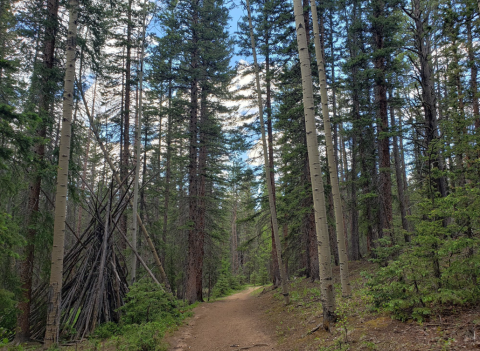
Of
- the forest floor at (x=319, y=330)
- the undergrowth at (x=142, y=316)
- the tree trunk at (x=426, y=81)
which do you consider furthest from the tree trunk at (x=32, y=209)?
the tree trunk at (x=426, y=81)

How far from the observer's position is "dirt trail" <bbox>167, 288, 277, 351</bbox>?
21.9 feet

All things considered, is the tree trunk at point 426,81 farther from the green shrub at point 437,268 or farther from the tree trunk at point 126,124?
the tree trunk at point 126,124

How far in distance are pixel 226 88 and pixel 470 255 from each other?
16.3 m

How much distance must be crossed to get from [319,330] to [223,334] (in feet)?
11.1

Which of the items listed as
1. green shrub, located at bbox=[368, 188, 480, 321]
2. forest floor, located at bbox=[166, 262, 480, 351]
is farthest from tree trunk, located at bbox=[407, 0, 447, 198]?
forest floor, located at bbox=[166, 262, 480, 351]

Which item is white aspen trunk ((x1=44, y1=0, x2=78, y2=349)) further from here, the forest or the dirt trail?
the dirt trail

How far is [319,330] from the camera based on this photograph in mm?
5762

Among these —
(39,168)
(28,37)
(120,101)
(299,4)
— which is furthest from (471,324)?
(120,101)

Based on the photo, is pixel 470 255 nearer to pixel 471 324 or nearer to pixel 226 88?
pixel 471 324

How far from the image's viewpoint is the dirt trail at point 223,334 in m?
6.67

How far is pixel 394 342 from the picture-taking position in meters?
4.09

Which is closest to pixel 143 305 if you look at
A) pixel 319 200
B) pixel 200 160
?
pixel 319 200

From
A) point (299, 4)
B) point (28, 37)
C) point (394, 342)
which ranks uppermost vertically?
point (28, 37)

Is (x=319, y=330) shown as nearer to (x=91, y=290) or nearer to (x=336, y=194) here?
(x=336, y=194)
